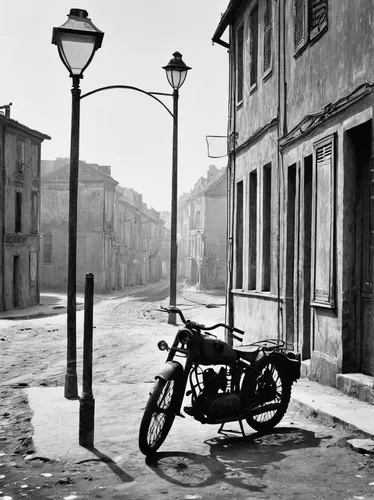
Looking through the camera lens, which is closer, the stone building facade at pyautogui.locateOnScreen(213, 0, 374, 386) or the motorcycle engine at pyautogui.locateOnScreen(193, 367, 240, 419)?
the motorcycle engine at pyautogui.locateOnScreen(193, 367, 240, 419)

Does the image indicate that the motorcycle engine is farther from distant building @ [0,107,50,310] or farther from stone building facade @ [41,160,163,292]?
stone building facade @ [41,160,163,292]

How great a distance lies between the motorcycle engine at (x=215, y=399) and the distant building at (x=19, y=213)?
25.7 metres

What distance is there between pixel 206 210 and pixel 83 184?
11640mm

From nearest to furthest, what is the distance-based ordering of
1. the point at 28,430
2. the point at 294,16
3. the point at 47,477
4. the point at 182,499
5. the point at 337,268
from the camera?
the point at 182,499, the point at 47,477, the point at 28,430, the point at 337,268, the point at 294,16

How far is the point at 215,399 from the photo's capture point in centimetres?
632

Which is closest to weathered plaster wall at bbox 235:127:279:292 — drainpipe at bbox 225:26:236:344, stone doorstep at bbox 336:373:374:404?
drainpipe at bbox 225:26:236:344

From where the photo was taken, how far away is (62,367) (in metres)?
12.0

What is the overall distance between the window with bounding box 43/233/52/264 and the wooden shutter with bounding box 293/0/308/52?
42364 mm

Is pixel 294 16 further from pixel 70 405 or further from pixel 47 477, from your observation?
pixel 47 477

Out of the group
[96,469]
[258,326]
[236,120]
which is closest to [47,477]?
[96,469]

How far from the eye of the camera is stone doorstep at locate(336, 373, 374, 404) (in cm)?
769

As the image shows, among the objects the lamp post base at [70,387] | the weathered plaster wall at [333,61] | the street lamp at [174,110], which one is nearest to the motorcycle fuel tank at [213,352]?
the lamp post base at [70,387]

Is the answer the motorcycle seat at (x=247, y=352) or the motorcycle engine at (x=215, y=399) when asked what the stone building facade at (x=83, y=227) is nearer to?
the motorcycle seat at (x=247, y=352)

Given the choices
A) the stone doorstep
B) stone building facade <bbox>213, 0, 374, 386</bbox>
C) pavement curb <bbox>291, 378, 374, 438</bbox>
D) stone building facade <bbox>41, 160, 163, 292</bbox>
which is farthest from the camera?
stone building facade <bbox>41, 160, 163, 292</bbox>
